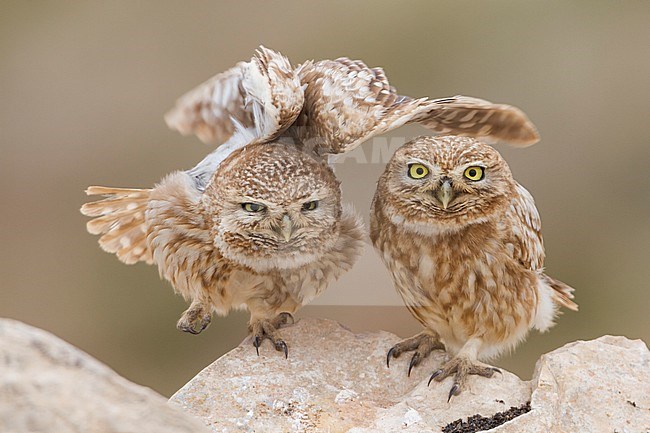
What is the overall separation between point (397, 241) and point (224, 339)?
264cm

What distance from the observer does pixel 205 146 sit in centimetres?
490

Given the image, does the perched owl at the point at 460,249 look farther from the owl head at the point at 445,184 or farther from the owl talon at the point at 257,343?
the owl talon at the point at 257,343

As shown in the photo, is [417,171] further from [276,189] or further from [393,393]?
[393,393]

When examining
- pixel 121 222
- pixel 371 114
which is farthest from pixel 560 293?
pixel 121 222

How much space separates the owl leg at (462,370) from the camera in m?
2.34

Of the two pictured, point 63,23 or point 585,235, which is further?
point 63,23

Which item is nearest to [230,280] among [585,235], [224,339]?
[224,339]

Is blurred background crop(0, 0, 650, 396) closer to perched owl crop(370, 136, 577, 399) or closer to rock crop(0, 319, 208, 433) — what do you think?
perched owl crop(370, 136, 577, 399)

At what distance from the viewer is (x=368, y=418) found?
2244 millimetres

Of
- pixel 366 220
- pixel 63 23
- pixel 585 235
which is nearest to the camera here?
pixel 366 220

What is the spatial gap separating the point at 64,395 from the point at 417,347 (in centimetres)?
133

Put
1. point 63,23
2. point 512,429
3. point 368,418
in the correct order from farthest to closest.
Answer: point 63,23 < point 368,418 < point 512,429

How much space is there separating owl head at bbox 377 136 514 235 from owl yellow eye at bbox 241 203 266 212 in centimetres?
38

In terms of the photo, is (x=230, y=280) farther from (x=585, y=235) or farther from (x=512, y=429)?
(x=585, y=235)
